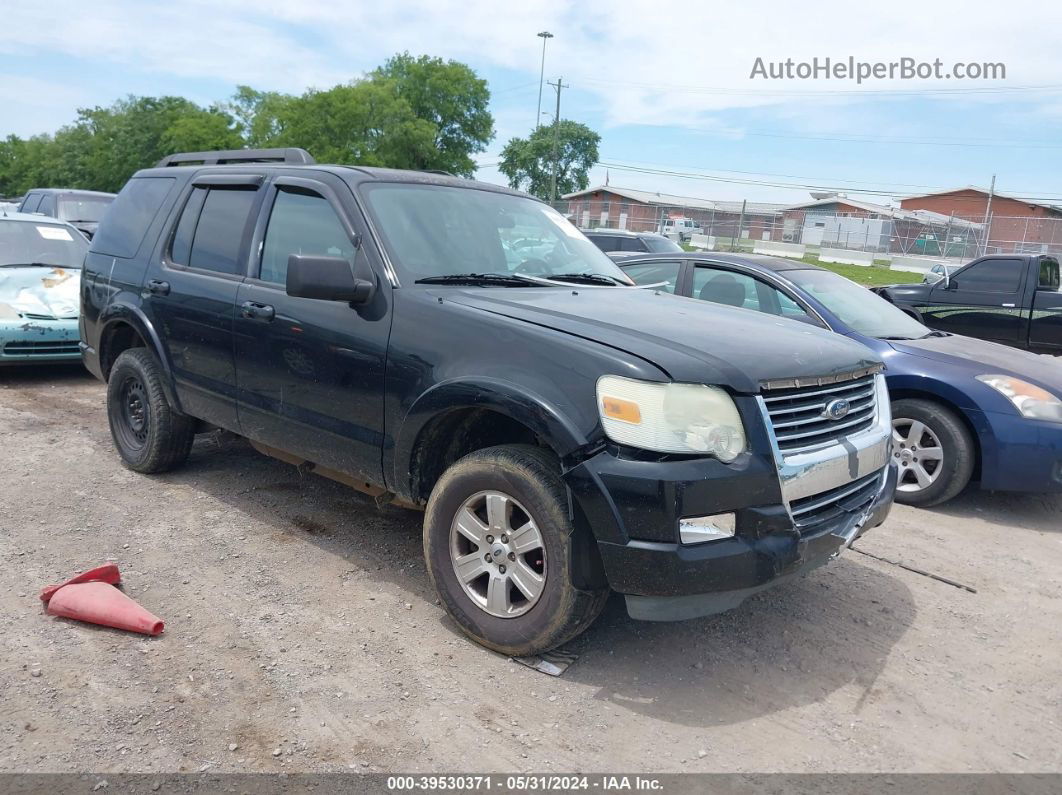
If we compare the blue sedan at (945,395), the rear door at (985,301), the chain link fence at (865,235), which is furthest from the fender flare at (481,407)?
the chain link fence at (865,235)

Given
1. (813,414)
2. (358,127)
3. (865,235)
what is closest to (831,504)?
(813,414)

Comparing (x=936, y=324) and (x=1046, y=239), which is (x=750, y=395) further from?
(x=1046, y=239)

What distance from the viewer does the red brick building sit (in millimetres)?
36781

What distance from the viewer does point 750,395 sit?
304cm

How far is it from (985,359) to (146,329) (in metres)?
5.41

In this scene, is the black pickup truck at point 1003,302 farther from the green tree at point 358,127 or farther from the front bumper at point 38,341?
the green tree at point 358,127

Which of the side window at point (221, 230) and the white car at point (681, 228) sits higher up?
the white car at point (681, 228)

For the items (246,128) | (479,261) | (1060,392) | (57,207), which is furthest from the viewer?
(246,128)

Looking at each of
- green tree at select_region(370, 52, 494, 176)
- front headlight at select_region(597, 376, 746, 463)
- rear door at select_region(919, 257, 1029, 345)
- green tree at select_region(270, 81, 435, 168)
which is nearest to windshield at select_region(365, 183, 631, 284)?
front headlight at select_region(597, 376, 746, 463)

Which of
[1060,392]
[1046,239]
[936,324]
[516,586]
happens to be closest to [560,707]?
[516,586]

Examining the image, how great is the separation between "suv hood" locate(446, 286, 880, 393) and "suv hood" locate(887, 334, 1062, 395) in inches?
83.8

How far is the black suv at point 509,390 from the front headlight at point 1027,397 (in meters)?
1.92

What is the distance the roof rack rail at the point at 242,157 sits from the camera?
5047mm

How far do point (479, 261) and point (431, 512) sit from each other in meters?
1.29
